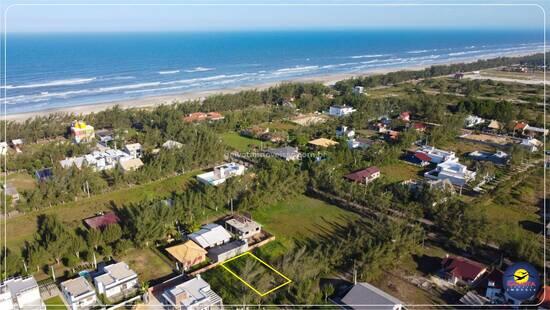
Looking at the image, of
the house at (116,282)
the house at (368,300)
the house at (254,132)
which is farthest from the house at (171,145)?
the house at (368,300)

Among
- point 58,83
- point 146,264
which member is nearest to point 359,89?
point 146,264

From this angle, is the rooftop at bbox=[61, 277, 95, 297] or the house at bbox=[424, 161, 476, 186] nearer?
the rooftop at bbox=[61, 277, 95, 297]

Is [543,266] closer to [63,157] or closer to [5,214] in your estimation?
[5,214]

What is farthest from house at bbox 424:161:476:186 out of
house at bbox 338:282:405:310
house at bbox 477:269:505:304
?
house at bbox 338:282:405:310

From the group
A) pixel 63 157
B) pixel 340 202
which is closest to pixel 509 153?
pixel 340 202

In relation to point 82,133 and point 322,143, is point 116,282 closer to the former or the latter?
point 322,143

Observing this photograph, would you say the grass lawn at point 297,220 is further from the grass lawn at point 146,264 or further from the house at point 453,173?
the house at point 453,173

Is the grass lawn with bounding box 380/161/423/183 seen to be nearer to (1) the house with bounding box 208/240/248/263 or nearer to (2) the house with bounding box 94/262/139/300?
(1) the house with bounding box 208/240/248/263
